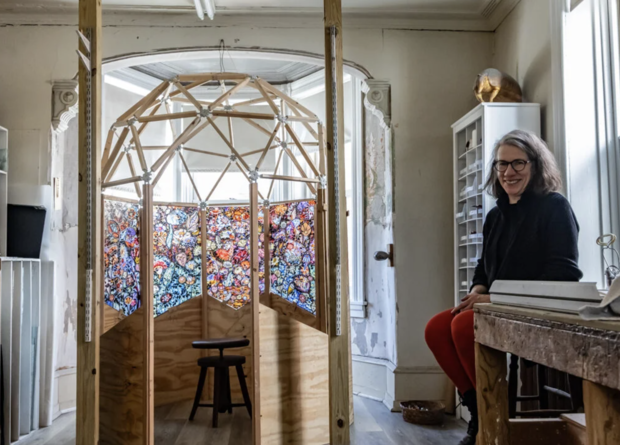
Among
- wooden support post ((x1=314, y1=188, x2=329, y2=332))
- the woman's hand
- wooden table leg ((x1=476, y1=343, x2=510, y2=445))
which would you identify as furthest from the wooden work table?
wooden support post ((x1=314, y1=188, x2=329, y2=332))

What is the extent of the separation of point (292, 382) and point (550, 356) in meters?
2.38

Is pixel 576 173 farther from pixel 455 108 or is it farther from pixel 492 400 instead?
pixel 492 400

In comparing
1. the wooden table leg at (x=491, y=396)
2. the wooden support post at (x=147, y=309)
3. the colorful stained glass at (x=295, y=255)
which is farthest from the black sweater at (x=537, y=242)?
the wooden support post at (x=147, y=309)

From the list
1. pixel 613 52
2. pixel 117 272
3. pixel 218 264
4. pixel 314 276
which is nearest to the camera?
pixel 613 52

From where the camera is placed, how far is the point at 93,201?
3.03 metres

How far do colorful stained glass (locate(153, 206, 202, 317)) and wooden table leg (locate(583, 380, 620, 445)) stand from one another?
4128 millimetres

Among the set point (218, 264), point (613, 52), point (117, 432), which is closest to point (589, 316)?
point (613, 52)

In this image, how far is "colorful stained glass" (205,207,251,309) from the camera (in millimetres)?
5219

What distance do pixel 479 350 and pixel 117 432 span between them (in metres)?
2.47

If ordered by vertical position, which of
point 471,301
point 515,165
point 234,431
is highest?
point 515,165

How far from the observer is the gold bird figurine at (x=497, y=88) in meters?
4.11

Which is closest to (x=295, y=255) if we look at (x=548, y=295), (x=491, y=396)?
(x=491, y=396)

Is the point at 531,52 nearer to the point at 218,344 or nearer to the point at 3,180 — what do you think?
the point at 218,344

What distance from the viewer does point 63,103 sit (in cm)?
487
